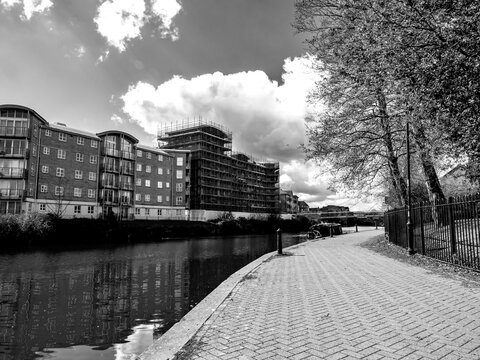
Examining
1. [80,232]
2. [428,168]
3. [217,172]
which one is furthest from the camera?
[217,172]

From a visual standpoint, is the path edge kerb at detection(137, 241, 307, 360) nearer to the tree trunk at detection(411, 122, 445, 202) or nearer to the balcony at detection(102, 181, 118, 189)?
the tree trunk at detection(411, 122, 445, 202)

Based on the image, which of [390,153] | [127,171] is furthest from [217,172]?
[390,153]

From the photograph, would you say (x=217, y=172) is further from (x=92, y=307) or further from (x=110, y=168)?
(x=92, y=307)

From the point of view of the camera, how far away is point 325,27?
13.1 m

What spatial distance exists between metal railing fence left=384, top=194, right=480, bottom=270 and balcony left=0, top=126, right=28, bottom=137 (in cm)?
4873

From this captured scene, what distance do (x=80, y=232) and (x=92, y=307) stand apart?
1438 inches

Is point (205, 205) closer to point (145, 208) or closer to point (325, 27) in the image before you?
point (145, 208)

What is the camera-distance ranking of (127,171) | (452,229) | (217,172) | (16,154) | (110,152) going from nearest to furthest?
(452,229), (16,154), (110,152), (127,171), (217,172)

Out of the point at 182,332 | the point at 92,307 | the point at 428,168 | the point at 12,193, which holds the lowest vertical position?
the point at 92,307

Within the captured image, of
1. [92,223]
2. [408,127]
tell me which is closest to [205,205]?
[92,223]

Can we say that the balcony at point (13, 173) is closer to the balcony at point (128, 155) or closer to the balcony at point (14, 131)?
the balcony at point (14, 131)

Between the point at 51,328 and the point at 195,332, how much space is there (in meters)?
4.43

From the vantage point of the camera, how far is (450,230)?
10328 millimetres

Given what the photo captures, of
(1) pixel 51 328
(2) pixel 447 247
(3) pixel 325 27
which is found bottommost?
(1) pixel 51 328
